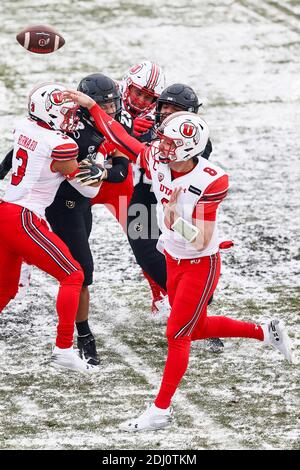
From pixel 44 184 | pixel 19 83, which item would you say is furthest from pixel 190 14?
pixel 44 184

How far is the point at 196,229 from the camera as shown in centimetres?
666

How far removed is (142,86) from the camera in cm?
854

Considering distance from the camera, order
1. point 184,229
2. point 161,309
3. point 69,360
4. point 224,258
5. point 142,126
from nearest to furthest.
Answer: point 184,229 → point 69,360 → point 142,126 → point 161,309 → point 224,258

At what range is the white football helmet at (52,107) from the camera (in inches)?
290

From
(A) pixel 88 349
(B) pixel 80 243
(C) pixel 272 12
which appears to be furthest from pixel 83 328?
(C) pixel 272 12

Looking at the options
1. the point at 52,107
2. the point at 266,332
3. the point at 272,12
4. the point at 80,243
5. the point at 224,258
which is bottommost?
the point at 272,12

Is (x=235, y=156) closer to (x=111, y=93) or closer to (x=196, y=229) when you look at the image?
(x=111, y=93)

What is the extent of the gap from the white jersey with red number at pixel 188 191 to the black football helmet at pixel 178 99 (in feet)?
2.58

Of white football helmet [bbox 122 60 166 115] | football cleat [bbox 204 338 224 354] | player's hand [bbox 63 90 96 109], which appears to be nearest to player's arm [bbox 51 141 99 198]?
player's hand [bbox 63 90 96 109]

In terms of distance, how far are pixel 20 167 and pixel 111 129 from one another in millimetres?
693

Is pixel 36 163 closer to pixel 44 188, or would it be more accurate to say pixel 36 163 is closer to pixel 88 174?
pixel 44 188

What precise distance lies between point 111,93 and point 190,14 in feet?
29.4

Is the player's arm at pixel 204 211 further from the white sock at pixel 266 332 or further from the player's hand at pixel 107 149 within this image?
the player's hand at pixel 107 149

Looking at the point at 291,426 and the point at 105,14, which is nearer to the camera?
the point at 291,426
